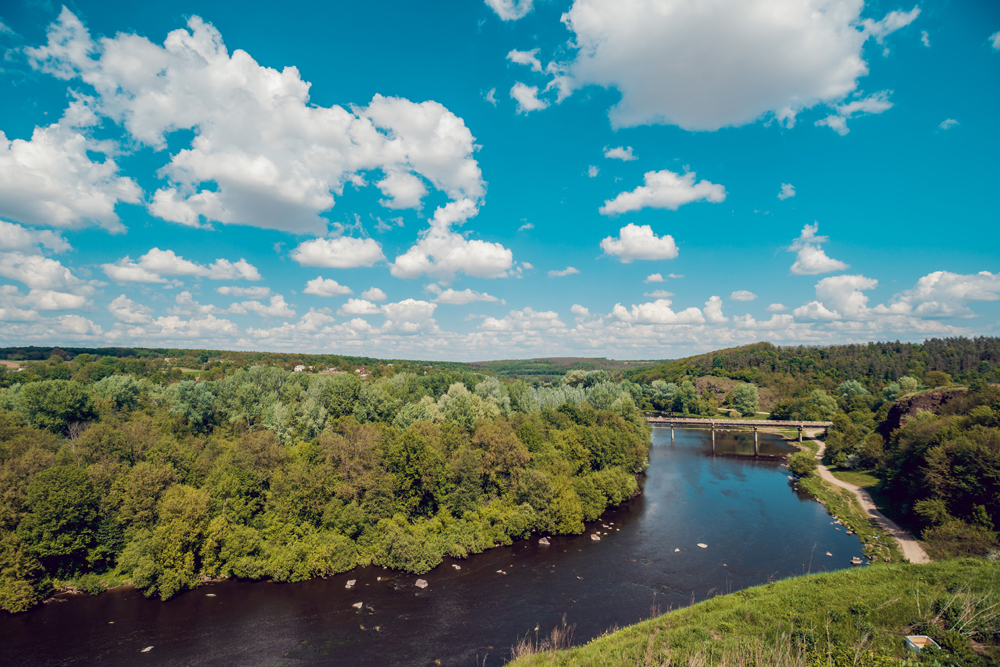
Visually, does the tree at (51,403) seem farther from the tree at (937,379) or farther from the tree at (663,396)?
the tree at (937,379)

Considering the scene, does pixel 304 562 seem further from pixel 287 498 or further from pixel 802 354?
pixel 802 354

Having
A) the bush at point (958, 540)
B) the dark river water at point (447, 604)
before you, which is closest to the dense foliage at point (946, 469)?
the bush at point (958, 540)

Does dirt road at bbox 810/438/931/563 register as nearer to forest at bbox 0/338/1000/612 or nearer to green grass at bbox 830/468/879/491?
green grass at bbox 830/468/879/491

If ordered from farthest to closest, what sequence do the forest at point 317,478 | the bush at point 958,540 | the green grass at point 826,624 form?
the bush at point 958,540, the forest at point 317,478, the green grass at point 826,624

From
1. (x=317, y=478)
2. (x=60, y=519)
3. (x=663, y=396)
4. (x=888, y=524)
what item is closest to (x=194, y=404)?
(x=60, y=519)

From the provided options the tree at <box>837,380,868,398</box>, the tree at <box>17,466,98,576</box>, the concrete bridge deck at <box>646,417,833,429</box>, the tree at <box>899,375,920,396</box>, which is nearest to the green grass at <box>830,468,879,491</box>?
the concrete bridge deck at <box>646,417,833,429</box>

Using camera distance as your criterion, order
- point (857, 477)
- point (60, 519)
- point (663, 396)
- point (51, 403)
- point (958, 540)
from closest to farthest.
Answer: point (60, 519) < point (958, 540) < point (51, 403) < point (857, 477) < point (663, 396)

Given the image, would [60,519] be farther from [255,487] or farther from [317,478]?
[317,478]
